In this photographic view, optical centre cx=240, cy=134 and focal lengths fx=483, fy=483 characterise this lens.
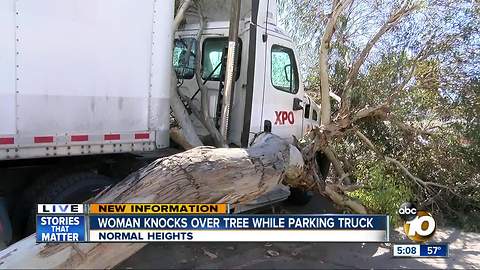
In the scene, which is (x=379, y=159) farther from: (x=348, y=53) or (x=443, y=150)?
(x=348, y=53)

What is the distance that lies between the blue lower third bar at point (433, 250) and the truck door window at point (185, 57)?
11.9ft

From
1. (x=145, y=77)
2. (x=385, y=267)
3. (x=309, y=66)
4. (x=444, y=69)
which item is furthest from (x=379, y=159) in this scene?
(x=145, y=77)

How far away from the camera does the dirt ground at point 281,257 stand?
5.14 metres

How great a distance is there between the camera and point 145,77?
4.70m

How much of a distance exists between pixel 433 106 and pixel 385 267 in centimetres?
344

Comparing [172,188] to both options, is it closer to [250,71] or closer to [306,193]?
[250,71]

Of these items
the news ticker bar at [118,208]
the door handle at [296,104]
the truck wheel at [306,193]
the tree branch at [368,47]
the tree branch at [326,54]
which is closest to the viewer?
the news ticker bar at [118,208]

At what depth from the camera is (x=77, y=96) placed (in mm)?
4273

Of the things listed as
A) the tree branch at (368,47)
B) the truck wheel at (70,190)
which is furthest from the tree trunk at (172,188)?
the tree branch at (368,47)

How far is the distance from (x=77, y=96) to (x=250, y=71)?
2390 mm

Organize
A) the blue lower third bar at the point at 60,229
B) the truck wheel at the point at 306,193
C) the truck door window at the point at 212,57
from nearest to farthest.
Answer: the blue lower third bar at the point at 60,229, the truck door window at the point at 212,57, the truck wheel at the point at 306,193

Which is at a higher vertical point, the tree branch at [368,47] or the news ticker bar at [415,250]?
the tree branch at [368,47]

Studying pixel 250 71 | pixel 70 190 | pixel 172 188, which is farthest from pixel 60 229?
pixel 250 71

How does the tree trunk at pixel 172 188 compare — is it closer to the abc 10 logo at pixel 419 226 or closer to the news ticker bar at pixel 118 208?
the news ticker bar at pixel 118 208
